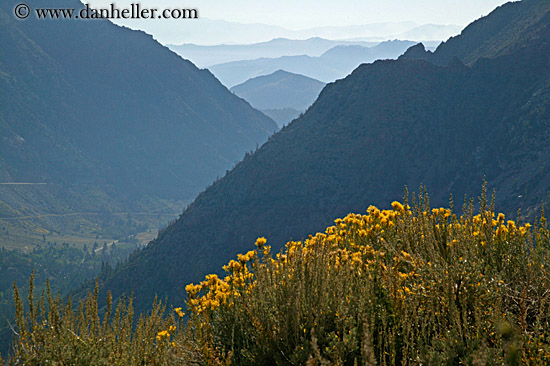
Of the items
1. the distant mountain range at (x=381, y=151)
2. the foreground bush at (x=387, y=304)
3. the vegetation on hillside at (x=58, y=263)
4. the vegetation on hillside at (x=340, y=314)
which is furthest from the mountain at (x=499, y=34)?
the vegetation on hillside at (x=58, y=263)

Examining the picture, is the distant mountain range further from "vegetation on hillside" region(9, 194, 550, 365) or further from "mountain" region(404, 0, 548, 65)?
"vegetation on hillside" region(9, 194, 550, 365)

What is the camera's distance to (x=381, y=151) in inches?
2655

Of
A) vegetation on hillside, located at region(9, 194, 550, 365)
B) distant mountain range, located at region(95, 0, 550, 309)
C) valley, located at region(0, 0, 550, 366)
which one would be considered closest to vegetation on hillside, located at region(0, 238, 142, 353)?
valley, located at region(0, 0, 550, 366)

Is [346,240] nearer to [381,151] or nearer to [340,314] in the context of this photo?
[340,314]

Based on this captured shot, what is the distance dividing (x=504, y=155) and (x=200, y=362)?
6382 centimetres

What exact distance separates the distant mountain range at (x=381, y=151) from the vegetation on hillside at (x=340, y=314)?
57.1m

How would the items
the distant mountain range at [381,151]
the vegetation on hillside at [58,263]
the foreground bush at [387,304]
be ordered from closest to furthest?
the foreground bush at [387,304] < the distant mountain range at [381,151] < the vegetation on hillside at [58,263]

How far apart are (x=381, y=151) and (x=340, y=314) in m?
65.8

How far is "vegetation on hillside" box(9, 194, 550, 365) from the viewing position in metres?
2.96

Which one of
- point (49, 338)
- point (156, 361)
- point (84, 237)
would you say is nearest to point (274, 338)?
point (156, 361)

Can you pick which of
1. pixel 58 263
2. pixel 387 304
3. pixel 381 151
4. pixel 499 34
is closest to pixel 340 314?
pixel 387 304

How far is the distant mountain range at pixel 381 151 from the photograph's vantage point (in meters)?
62.8

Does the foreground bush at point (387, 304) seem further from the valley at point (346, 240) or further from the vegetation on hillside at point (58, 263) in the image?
the vegetation on hillside at point (58, 263)

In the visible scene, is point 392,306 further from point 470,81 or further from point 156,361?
point 470,81
